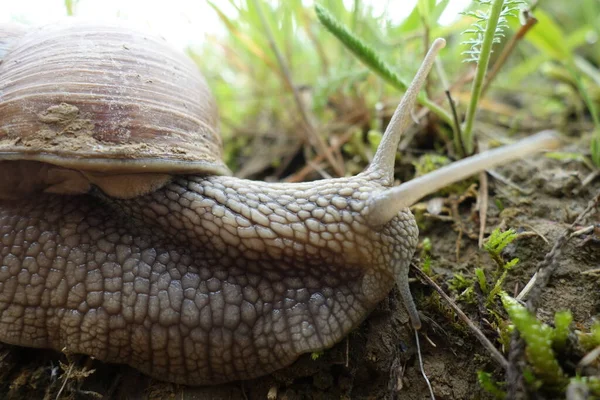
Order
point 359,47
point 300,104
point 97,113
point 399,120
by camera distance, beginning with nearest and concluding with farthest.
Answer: point 97,113
point 399,120
point 359,47
point 300,104

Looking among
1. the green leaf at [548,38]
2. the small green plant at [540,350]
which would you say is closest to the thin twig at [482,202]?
the small green plant at [540,350]

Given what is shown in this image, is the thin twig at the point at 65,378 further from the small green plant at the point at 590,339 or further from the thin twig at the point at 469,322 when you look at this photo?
the small green plant at the point at 590,339

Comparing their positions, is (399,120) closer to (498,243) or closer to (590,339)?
(498,243)

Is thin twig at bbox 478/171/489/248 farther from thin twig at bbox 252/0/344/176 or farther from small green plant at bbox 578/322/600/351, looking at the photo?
thin twig at bbox 252/0/344/176

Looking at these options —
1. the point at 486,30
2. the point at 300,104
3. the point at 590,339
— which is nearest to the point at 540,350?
the point at 590,339

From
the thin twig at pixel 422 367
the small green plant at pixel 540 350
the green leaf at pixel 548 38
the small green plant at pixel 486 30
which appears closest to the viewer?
the small green plant at pixel 540 350

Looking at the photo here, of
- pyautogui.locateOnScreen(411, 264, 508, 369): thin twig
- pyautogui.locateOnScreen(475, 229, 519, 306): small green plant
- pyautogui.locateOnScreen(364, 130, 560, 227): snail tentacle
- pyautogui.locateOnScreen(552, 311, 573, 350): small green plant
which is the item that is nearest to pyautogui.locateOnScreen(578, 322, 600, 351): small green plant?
pyautogui.locateOnScreen(552, 311, 573, 350): small green plant
